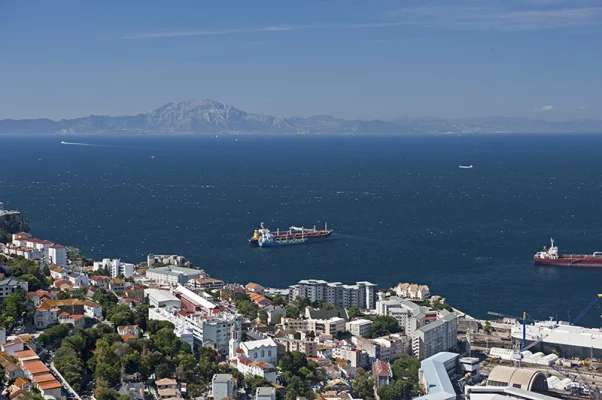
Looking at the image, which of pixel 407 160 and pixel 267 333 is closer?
pixel 267 333

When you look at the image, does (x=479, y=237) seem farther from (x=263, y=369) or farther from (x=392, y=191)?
(x=263, y=369)

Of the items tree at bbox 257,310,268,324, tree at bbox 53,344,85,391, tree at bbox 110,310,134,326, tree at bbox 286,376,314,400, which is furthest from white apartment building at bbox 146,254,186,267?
tree at bbox 53,344,85,391

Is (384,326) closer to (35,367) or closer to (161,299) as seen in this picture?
(161,299)

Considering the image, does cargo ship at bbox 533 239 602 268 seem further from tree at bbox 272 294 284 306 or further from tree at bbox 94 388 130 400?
tree at bbox 94 388 130 400

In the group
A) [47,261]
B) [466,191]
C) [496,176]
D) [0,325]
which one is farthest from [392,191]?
[0,325]

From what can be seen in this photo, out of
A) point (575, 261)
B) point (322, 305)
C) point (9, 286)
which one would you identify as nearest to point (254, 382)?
point (9, 286)

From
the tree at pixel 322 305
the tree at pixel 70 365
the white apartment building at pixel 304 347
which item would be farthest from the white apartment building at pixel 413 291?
the tree at pixel 70 365

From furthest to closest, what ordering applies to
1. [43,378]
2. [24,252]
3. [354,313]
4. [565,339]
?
[24,252], [354,313], [565,339], [43,378]
